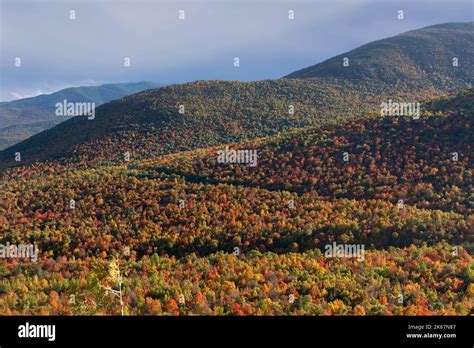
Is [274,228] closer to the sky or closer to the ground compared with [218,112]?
closer to the ground

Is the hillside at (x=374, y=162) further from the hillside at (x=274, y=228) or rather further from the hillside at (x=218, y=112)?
the hillside at (x=218, y=112)

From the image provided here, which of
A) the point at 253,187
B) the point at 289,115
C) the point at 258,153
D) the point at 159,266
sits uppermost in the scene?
the point at 289,115

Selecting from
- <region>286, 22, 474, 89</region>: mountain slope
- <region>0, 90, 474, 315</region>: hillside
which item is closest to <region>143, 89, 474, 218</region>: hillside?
<region>0, 90, 474, 315</region>: hillside

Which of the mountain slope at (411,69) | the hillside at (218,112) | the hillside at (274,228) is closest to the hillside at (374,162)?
the hillside at (274,228)

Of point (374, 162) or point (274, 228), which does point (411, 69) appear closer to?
point (374, 162)

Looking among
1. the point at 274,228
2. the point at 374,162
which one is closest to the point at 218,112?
the point at 374,162

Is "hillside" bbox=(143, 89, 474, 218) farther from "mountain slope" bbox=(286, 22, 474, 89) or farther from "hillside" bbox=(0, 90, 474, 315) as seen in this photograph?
"mountain slope" bbox=(286, 22, 474, 89)

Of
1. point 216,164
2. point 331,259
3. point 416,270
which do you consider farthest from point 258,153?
point 416,270

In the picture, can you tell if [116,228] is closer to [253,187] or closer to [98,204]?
[98,204]
